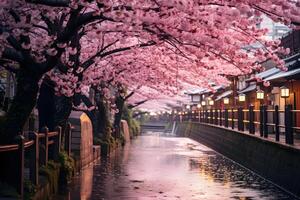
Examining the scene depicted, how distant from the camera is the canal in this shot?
13.5m

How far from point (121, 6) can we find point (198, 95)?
186ft

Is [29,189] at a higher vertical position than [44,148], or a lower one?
lower

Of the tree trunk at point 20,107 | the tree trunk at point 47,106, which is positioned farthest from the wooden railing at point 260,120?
the tree trunk at point 20,107

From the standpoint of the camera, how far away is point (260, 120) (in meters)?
20.2

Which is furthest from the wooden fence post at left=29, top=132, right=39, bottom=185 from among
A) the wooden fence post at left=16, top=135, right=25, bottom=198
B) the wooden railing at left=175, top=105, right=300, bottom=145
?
the wooden railing at left=175, top=105, right=300, bottom=145

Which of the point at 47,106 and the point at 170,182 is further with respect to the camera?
the point at 47,106

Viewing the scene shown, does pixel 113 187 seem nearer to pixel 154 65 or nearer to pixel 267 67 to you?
pixel 154 65

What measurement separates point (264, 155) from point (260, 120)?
2392mm

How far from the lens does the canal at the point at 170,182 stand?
44.2 feet

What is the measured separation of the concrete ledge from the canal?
34 centimetres

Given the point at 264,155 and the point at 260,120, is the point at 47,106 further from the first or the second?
the point at 260,120

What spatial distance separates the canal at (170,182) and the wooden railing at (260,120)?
178 centimetres

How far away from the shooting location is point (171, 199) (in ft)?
42.0

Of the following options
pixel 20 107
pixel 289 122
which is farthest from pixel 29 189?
pixel 289 122
